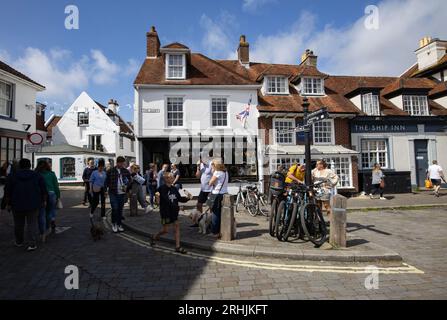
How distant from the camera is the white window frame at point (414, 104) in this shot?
17547 mm

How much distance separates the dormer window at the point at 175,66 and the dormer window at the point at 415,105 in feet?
49.4

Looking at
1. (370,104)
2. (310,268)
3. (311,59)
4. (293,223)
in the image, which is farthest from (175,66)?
(310,268)

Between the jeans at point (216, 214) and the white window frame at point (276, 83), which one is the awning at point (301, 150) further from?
the jeans at point (216, 214)

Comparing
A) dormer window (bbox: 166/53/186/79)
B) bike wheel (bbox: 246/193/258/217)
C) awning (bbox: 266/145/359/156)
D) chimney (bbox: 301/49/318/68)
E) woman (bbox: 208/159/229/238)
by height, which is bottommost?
bike wheel (bbox: 246/193/258/217)

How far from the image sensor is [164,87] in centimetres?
1517

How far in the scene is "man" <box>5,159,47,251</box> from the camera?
532 cm

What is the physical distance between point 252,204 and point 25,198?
261 inches

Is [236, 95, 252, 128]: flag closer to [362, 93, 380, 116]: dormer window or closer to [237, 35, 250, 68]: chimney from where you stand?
[237, 35, 250, 68]: chimney

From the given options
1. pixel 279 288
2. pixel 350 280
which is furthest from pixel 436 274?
pixel 279 288

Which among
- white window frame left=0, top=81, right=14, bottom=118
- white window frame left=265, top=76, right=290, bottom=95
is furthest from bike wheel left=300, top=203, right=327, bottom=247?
white window frame left=0, top=81, right=14, bottom=118

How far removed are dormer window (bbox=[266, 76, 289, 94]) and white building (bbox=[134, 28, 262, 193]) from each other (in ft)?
6.27

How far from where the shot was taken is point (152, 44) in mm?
17219

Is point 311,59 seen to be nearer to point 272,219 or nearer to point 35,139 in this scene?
point 272,219

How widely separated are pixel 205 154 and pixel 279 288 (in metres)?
11.9
